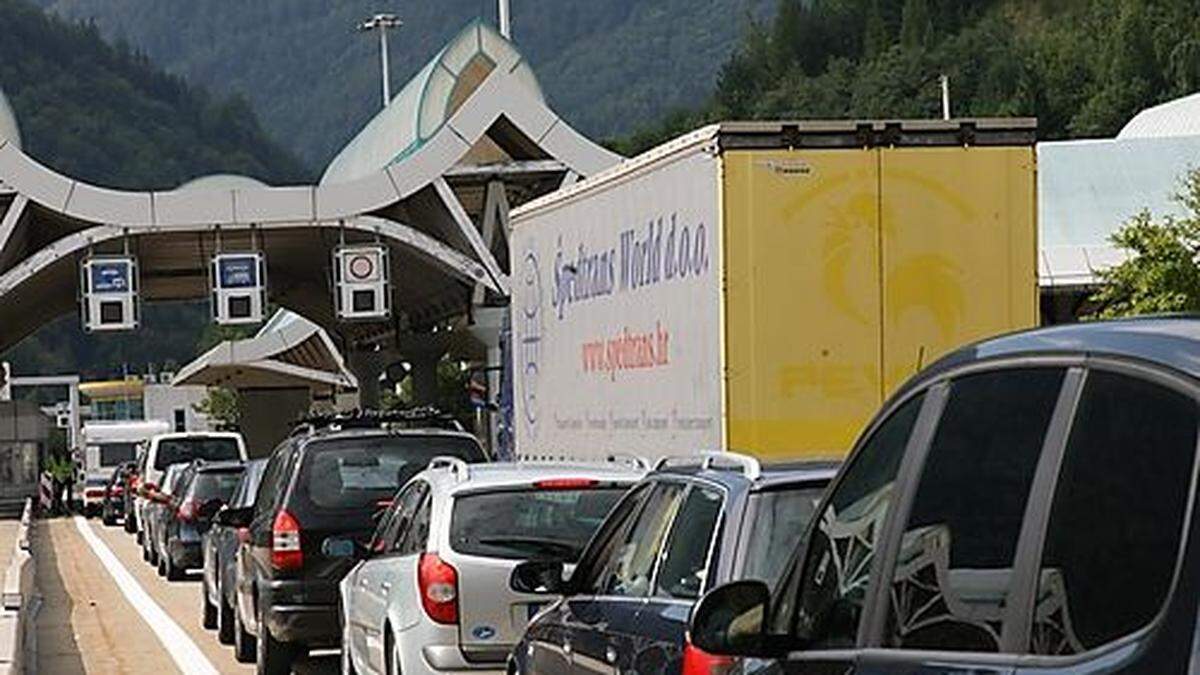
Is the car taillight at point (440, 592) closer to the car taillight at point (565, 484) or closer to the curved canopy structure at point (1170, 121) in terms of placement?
the car taillight at point (565, 484)

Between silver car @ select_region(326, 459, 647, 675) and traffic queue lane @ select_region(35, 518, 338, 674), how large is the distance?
200 inches

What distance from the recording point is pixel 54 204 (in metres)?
52.1

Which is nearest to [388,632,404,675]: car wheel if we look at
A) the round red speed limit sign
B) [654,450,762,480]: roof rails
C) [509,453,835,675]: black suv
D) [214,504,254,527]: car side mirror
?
[509,453,835,675]: black suv

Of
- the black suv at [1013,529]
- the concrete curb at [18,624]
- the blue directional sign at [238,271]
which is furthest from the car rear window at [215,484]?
the black suv at [1013,529]

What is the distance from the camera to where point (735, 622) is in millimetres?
5578

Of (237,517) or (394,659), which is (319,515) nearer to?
(237,517)

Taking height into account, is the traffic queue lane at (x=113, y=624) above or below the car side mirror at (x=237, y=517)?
below

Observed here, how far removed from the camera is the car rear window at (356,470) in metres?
15.9

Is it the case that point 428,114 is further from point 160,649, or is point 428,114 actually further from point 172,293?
point 160,649

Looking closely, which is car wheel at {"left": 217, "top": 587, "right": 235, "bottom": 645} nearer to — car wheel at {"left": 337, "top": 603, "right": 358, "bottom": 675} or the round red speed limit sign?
car wheel at {"left": 337, "top": 603, "right": 358, "bottom": 675}

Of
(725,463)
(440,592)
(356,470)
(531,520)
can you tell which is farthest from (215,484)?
(725,463)

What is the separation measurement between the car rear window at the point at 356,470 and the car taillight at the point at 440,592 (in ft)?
13.4

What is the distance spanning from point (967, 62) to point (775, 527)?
133m

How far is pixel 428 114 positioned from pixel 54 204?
16059mm
